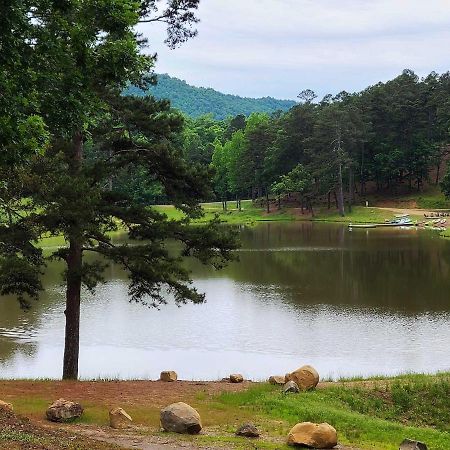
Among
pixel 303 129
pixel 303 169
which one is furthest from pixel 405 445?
pixel 303 129

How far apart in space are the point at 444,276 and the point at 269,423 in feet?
94.5

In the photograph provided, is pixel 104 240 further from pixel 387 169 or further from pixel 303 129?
pixel 303 129

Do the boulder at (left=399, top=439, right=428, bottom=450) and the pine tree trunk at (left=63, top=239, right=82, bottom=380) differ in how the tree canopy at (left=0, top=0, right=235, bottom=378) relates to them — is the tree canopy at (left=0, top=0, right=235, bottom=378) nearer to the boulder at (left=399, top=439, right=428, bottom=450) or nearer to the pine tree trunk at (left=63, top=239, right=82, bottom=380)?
the pine tree trunk at (left=63, top=239, right=82, bottom=380)

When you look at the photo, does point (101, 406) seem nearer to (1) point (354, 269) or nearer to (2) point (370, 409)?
(2) point (370, 409)

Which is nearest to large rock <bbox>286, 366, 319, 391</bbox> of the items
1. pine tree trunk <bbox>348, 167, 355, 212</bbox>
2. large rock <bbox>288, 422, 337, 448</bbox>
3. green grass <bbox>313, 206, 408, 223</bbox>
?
large rock <bbox>288, 422, 337, 448</bbox>

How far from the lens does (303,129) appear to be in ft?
310

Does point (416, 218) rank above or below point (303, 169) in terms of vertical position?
below

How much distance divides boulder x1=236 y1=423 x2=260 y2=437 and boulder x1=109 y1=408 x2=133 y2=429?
1.92 m

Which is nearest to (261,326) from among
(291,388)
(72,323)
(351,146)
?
(72,323)

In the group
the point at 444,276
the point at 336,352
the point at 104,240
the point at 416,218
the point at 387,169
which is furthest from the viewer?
the point at 387,169

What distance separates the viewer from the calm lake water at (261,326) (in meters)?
21.7

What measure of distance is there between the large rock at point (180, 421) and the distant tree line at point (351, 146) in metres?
72.6

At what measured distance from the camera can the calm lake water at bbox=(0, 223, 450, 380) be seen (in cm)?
2170

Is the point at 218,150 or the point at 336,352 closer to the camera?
the point at 336,352
